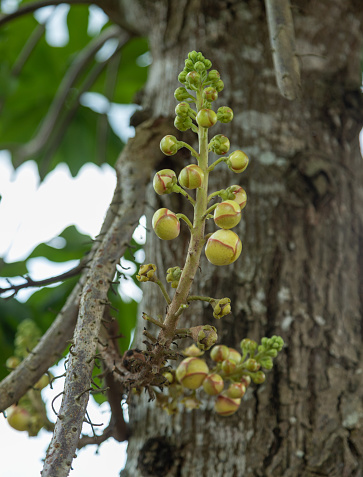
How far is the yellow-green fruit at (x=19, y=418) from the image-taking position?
1.28 meters

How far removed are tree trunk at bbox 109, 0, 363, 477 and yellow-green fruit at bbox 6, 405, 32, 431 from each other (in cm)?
25

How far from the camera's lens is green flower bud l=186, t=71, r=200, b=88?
847mm

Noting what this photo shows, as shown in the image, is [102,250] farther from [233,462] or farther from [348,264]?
[348,264]

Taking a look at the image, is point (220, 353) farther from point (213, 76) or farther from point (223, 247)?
point (213, 76)

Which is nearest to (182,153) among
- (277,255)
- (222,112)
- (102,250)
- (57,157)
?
(277,255)

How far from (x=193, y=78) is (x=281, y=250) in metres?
0.74

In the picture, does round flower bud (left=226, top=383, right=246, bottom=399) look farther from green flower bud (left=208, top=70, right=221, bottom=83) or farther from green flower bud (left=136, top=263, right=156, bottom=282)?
green flower bud (left=208, top=70, right=221, bottom=83)

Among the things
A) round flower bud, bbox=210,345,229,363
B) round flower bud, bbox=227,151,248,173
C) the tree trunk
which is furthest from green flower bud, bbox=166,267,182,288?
the tree trunk

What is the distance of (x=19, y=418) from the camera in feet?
4.19

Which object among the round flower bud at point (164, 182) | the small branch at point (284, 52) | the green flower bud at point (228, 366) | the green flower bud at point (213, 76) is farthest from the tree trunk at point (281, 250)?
the round flower bud at point (164, 182)

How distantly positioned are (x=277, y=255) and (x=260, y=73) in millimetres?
616

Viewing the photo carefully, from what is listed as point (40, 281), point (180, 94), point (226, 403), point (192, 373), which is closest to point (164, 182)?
point (180, 94)

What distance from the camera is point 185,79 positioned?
0.87 m

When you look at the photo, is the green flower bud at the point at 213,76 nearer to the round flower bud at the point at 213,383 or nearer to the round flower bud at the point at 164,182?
the round flower bud at the point at 164,182
